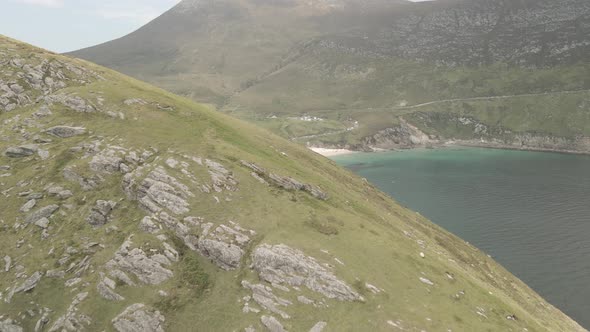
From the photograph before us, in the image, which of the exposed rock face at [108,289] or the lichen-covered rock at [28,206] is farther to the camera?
the lichen-covered rock at [28,206]

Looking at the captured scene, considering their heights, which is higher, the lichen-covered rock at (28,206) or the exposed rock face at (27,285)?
the lichen-covered rock at (28,206)

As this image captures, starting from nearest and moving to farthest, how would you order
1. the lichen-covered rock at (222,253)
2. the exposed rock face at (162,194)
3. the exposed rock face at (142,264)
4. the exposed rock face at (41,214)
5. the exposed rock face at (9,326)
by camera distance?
the exposed rock face at (9,326) → the exposed rock face at (142,264) → the lichen-covered rock at (222,253) → the exposed rock face at (162,194) → the exposed rock face at (41,214)

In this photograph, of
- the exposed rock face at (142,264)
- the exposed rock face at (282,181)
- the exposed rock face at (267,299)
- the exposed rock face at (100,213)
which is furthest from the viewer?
the exposed rock face at (282,181)

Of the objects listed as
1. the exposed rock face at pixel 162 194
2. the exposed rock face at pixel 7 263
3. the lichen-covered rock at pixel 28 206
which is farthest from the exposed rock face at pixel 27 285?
the exposed rock face at pixel 162 194

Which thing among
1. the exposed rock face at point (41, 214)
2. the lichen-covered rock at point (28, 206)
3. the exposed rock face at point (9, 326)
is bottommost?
the exposed rock face at point (9, 326)

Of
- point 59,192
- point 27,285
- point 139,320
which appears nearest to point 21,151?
point 59,192

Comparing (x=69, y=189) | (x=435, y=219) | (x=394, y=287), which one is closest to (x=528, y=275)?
(x=435, y=219)

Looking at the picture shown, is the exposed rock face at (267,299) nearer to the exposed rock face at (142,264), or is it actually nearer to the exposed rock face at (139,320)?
the exposed rock face at (139,320)
